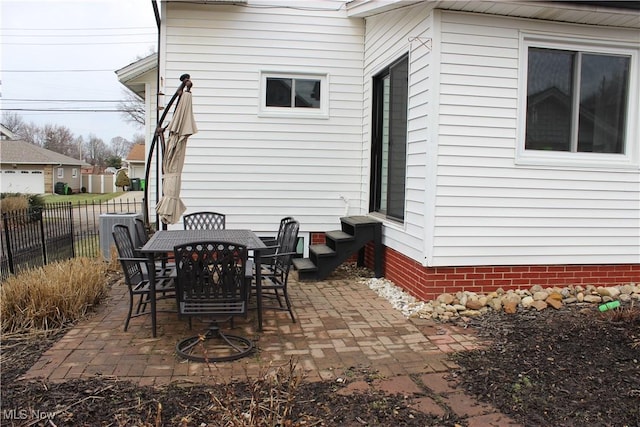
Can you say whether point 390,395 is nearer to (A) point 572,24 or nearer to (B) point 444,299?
(B) point 444,299

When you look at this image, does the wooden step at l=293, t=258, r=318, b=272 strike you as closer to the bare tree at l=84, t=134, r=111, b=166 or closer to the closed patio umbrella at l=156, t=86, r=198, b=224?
→ the closed patio umbrella at l=156, t=86, r=198, b=224

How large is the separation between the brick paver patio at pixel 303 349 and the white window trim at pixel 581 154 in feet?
7.31

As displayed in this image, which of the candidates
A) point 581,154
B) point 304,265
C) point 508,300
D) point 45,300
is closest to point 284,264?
point 304,265

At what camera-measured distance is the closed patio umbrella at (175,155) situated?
17.6 feet

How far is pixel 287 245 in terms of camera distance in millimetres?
4832

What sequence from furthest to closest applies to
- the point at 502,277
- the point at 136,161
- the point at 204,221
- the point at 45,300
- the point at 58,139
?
the point at 58,139
the point at 136,161
the point at 204,221
the point at 502,277
the point at 45,300

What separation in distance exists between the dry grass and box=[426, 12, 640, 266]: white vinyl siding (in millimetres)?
3667

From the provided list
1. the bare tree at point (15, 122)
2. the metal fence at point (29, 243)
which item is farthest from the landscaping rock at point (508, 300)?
the bare tree at point (15, 122)

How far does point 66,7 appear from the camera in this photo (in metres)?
5.84

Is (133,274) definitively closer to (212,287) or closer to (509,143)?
(212,287)

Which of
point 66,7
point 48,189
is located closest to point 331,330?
point 66,7

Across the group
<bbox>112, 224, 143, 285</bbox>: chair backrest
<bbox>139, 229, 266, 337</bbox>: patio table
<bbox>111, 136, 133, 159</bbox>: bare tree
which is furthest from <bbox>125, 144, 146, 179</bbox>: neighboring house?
<bbox>112, 224, 143, 285</bbox>: chair backrest

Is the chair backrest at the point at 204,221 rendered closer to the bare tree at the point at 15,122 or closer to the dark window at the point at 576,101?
the dark window at the point at 576,101

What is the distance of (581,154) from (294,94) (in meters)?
4.19
